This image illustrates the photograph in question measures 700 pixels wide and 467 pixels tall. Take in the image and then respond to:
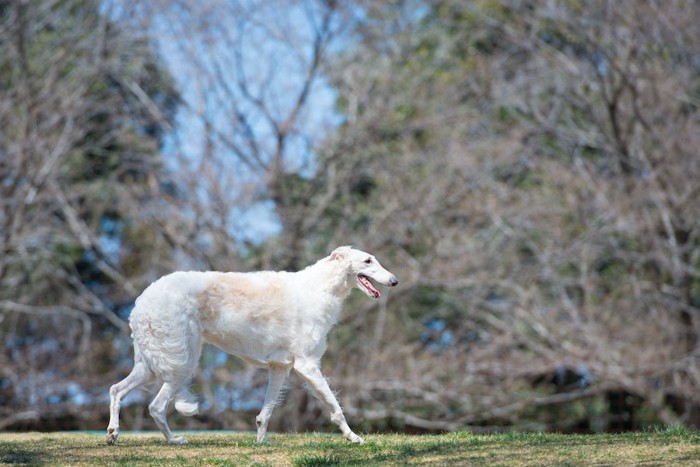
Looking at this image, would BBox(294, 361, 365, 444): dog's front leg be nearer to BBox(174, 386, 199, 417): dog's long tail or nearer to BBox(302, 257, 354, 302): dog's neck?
BBox(302, 257, 354, 302): dog's neck

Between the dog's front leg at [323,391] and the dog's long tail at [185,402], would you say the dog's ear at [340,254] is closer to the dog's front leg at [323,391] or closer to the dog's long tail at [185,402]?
the dog's front leg at [323,391]

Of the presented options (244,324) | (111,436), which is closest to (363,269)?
(244,324)

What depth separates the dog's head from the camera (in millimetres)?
10102

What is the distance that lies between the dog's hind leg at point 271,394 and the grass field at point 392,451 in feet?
0.61

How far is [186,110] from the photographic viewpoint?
77.4ft

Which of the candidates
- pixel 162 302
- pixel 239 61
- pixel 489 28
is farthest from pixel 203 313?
pixel 489 28

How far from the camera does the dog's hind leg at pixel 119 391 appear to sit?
366 inches

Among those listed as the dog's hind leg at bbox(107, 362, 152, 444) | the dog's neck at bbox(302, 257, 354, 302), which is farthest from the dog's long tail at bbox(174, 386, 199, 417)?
the dog's neck at bbox(302, 257, 354, 302)

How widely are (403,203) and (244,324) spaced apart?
14.0m

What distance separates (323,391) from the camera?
9.55m

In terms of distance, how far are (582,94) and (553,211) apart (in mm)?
2901

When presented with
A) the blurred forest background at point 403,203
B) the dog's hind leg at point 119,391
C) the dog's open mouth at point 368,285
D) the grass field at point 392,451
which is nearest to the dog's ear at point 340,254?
the dog's open mouth at point 368,285

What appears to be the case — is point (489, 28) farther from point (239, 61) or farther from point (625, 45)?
point (239, 61)

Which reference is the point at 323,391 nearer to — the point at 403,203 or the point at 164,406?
the point at 164,406
